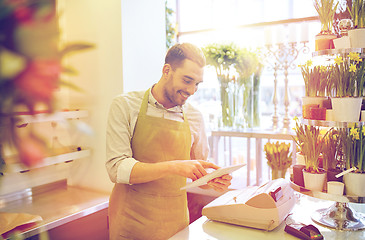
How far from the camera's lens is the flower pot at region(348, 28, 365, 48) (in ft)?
4.83

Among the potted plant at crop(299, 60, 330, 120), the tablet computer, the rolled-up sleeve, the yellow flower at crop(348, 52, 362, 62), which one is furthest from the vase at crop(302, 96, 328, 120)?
the rolled-up sleeve

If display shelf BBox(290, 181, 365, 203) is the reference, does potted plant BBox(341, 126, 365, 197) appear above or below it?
above

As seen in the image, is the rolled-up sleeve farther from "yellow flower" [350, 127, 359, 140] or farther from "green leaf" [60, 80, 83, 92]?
"green leaf" [60, 80, 83, 92]

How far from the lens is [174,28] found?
3451 millimetres

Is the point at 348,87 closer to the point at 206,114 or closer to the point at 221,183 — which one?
the point at 221,183

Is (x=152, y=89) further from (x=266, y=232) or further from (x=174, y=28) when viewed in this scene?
(x=174, y=28)

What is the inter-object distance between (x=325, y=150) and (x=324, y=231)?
0.35 metres

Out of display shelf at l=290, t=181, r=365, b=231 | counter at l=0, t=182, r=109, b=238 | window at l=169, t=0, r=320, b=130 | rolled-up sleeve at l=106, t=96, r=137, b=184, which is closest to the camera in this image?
display shelf at l=290, t=181, r=365, b=231

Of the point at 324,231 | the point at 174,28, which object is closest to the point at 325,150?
the point at 324,231

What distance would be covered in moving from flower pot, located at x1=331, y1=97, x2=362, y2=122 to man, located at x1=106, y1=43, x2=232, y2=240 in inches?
24.1

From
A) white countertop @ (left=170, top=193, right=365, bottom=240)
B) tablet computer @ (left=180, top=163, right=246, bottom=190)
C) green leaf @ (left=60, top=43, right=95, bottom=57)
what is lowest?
white countertop @ (left=170, top=193, right=365, bottom=240)

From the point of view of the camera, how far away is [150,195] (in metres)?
1.67

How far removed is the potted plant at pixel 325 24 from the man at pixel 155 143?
0.57 m

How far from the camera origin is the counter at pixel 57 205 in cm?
205
